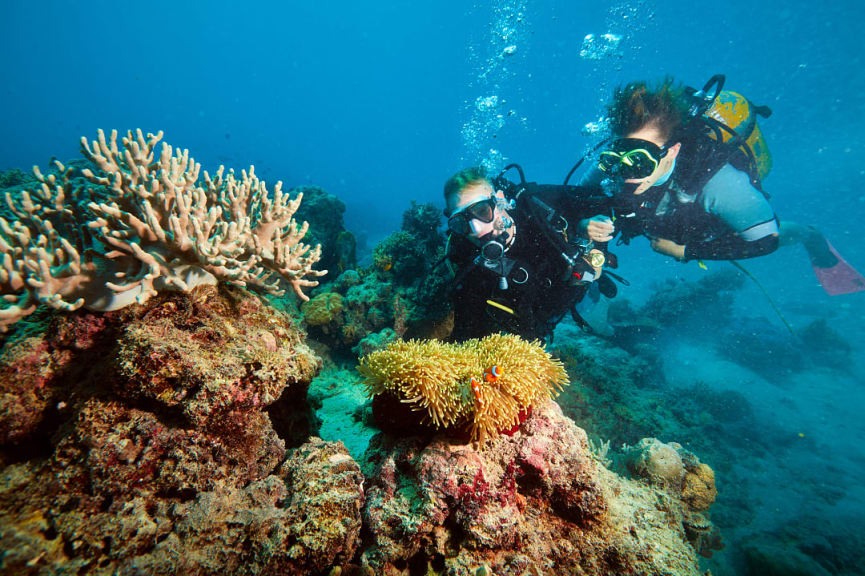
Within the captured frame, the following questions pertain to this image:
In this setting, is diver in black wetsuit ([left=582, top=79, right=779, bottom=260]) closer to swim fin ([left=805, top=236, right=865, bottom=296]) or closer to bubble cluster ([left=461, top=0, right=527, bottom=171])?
swim fin ([left=805, top=236, right=865, bottom=296])

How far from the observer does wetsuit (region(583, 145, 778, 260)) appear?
5.30 m

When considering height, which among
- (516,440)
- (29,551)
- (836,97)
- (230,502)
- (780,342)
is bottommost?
(29,551)

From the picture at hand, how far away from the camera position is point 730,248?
568cm

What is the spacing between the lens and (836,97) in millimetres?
32438

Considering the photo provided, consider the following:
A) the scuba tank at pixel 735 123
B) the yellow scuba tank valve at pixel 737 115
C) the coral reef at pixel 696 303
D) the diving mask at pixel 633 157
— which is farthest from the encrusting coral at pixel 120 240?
the coral reef at pixel 696 303

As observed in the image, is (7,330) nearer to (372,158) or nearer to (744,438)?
(744,438)

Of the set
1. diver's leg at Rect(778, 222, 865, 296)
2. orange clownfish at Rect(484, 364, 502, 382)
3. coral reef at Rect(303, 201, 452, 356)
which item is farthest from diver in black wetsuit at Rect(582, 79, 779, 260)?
orange clownfish at Rect(484, 364, 502, 382)

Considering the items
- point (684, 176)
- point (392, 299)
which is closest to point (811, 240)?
point (684, 176)

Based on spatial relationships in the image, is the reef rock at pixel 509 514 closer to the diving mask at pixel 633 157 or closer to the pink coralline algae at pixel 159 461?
the pink coralline algae at pixel 159 461

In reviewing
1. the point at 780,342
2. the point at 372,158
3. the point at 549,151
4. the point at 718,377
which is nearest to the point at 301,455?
A: the point at 718,377

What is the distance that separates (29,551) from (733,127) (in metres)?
9.81

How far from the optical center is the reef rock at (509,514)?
2156 millimetres

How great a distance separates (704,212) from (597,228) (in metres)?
2.13

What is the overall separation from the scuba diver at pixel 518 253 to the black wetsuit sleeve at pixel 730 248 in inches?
69.0
